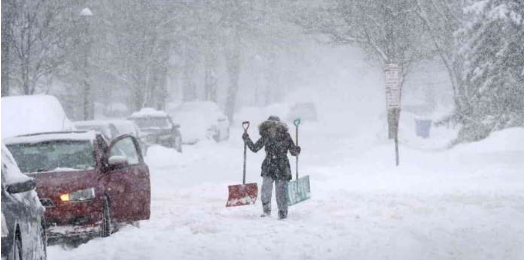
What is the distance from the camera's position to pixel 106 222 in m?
10.6

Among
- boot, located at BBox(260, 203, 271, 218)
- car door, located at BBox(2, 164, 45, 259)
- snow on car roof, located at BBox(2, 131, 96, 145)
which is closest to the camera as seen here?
car door, located at BBox(2, 164, 45, 259)

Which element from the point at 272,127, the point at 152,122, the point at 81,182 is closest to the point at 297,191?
the point at 272,127

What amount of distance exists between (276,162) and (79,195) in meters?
3.51

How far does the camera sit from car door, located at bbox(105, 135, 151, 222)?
35.7 feet

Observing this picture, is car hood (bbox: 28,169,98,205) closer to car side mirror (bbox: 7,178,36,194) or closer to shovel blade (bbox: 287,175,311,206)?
car side mirror (bbox: 7,178,36,194)

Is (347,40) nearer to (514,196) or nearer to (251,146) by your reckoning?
(514,196)

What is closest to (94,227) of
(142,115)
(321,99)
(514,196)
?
(514,196)

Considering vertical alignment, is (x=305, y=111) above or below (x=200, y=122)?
above

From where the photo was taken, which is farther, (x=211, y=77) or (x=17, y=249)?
(x=211, y=77)

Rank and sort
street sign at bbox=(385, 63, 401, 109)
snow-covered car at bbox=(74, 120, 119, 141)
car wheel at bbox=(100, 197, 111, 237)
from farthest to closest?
snow-covered car at bbox=(74, 120, 119, 141)
street sign at bbox=(385, 63, 401, 109)
car wheel at bbox=(100, 197, 111, 237)

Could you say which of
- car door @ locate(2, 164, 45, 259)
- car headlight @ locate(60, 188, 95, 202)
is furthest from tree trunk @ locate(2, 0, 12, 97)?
car door @ locate(2, 164, 45, 259)

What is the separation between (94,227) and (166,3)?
30604 mm

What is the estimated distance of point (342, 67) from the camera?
98000mm

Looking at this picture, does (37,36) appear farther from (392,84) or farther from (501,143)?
(501,143)
